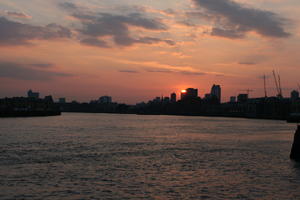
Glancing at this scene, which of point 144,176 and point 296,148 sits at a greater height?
point 296,148

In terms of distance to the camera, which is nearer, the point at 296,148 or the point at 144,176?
the point at 144,176

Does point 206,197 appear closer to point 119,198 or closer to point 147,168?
point 119,198

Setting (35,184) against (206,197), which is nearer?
(206,197)

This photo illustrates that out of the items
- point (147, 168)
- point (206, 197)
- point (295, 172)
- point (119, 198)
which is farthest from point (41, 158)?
point (295, 172)

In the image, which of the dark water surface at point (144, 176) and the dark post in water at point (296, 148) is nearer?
the dark water surface at point (144, 176)

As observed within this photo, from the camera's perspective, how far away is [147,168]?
41594 mm

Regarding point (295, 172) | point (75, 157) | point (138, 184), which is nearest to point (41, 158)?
point (75, 157)

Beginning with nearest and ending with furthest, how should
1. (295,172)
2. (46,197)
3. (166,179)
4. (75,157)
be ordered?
(46,197) → (166,179) → (295,172) → (75,157)

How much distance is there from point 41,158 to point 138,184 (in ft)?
63.0

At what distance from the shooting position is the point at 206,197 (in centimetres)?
2875

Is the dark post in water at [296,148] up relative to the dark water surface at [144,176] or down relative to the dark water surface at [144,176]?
up

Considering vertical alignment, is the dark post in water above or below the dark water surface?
above

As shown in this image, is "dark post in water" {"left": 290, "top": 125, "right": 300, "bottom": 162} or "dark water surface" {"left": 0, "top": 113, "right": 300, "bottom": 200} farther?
"dark post in water" {"left": 290, "top": 125, "right": 300, "bottom": 162}

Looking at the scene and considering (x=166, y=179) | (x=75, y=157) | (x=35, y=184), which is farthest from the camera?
(x=75, y=157)
